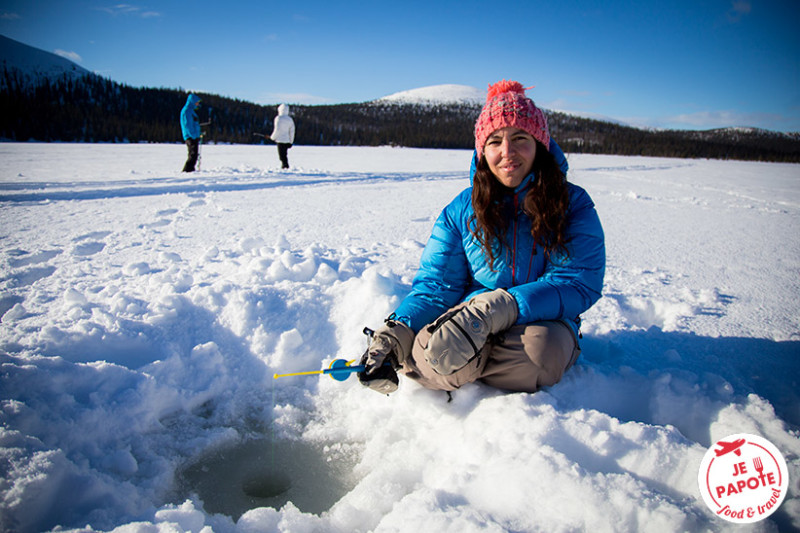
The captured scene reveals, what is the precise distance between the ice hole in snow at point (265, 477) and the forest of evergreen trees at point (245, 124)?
133ft

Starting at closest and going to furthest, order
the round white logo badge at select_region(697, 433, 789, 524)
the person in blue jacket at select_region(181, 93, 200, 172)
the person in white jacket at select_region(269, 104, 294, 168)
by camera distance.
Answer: the round white logo badge at select_region(697, 433, 789, 524)
the person in blue jacket at select_region(181, 93, 200, 172)
the person in white jacket at select_region(269, 104, 294, 168)

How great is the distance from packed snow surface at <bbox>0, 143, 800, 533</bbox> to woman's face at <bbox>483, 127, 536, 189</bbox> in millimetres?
920

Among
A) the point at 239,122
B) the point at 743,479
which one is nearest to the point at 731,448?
the point at 743,479

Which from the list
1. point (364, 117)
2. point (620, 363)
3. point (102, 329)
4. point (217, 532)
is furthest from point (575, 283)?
point (364, 117)

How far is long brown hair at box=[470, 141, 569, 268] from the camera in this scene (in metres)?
1.62

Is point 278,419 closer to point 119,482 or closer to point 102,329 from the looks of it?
point 119,482

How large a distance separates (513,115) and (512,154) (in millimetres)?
161

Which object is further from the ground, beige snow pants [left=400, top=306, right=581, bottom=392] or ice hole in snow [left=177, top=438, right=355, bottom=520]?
beige snow pants [left=400, top=306, right=581, bottom=392]

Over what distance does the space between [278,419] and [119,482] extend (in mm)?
598

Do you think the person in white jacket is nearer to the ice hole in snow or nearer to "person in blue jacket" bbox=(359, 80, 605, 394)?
"person in blue jacket" bbox=(359, 80, 605, 394)

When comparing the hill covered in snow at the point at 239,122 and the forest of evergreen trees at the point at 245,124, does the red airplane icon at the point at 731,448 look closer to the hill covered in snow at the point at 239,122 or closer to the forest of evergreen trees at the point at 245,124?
the forest of evergreen trees at the point at 245,124

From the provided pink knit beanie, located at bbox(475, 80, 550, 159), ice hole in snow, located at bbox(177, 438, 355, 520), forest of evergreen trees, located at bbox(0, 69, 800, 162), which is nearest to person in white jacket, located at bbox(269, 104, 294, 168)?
pink knit beanie, located at bbox(475, 80, 550, 159)

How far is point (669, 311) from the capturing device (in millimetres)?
2525

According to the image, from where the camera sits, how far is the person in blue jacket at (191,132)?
322 inches
